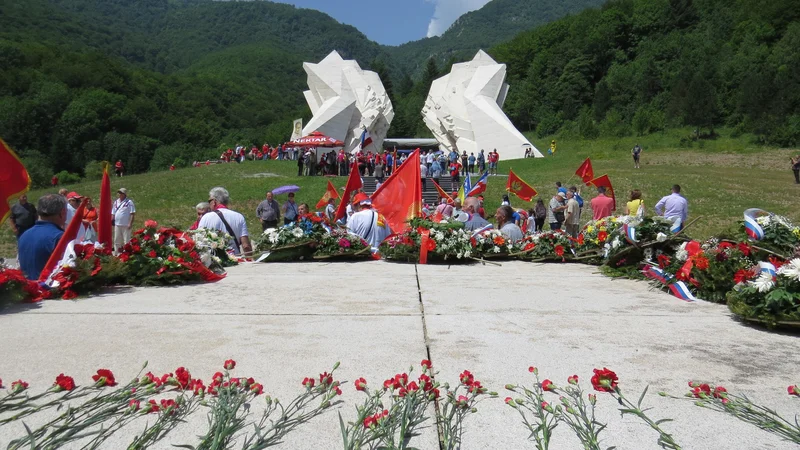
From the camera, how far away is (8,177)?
435 cm

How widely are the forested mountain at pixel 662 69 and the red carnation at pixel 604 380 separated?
4090 cm

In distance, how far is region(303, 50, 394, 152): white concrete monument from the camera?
35281 mm

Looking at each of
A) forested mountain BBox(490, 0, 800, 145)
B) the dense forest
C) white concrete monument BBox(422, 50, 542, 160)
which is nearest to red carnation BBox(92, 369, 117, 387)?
white concrete monument BBox(422, 50, 542, 160)

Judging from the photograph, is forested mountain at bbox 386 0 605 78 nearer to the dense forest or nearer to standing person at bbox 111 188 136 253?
the dense forest

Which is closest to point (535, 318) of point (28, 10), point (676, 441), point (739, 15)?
point (676, 441)

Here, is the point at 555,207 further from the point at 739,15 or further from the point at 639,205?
the point at 739,15

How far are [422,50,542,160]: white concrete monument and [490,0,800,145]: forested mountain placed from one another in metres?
16.1

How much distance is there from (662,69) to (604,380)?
6568cm

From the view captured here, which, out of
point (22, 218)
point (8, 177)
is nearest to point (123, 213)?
point (22, 218)

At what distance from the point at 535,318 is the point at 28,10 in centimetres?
11287

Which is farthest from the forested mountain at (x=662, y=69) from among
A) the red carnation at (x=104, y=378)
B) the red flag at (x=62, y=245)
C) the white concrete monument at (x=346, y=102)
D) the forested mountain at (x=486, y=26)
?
the forested mountain at (x=486, y=26)

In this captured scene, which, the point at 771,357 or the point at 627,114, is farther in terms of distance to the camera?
the point at 627,114

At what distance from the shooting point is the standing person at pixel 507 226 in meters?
7.63

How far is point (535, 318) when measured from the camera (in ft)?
13.4
